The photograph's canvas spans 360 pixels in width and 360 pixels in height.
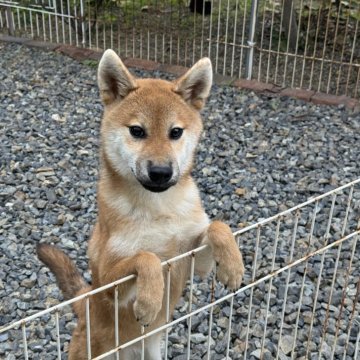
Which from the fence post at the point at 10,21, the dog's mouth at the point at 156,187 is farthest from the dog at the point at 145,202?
the fence post at the point at 10,21

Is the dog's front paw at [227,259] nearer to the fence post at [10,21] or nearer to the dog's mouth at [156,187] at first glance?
the dog's mouth at [156,187]

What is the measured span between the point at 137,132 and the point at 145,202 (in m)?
0.32

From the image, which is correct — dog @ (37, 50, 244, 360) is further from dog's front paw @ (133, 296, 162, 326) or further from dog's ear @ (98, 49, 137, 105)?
dog's front paw @ (133, 296, 162, 326)

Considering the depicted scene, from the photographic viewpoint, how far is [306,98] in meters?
6.56

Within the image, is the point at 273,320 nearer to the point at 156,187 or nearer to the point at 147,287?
the point at 156,187

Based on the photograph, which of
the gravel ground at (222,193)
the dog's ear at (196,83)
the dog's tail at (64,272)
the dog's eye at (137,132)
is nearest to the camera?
the dog's eye at (137,132)

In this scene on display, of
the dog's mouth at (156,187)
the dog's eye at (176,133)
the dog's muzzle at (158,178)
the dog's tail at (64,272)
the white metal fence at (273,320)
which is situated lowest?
the white metal fence at (273,320)

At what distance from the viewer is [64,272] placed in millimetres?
2891

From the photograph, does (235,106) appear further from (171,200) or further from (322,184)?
(171,200)

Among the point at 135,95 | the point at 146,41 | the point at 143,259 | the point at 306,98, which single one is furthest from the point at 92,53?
the point at 143,259

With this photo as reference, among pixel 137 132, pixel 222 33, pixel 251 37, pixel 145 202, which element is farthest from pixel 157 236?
pixel 222 33

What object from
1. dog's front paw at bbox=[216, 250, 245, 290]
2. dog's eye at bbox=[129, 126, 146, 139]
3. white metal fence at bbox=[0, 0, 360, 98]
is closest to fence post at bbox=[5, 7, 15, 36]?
white metal fence at bbox=[0, 0, 360, 98]

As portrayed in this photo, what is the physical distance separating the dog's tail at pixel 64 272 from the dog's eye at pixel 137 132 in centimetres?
77

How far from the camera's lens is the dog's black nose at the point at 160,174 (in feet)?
7.89
